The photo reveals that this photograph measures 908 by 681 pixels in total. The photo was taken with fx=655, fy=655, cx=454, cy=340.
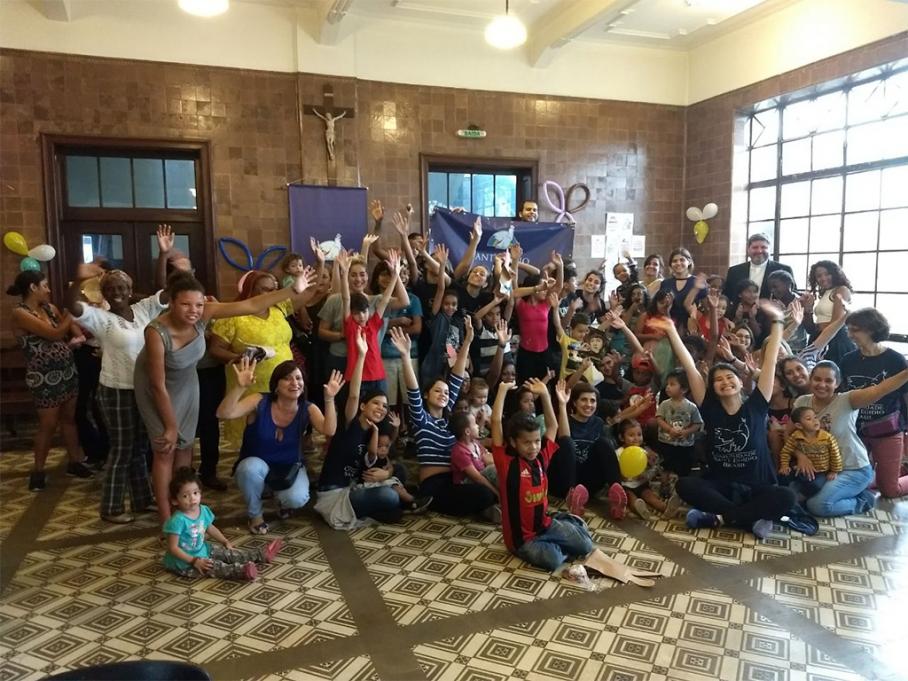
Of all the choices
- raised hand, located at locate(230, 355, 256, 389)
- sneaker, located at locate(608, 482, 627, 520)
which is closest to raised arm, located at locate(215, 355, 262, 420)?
raised hand, located at locate(230, 355, 256, 389)

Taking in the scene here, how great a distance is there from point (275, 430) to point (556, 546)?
5.25 feet

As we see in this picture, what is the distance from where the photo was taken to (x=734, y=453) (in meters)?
3.62

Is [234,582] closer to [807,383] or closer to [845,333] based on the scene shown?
[807,383]

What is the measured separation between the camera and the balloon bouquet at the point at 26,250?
5.98 meters

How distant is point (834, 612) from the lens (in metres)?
2.68

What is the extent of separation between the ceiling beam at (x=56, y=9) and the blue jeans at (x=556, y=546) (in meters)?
6.08

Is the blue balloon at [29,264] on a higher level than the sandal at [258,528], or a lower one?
higher

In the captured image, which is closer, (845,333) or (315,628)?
(315,628)

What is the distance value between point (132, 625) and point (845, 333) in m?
4.65

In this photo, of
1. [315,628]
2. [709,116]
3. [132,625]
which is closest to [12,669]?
[132,625]

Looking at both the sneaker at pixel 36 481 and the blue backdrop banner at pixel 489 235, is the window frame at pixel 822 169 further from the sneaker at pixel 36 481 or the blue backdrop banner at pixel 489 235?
the sneaker at pixel 36 481

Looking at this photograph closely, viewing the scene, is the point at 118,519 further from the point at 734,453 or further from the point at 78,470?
Answer: the point at 734,453

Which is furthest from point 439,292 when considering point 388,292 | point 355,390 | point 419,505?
point 419,505

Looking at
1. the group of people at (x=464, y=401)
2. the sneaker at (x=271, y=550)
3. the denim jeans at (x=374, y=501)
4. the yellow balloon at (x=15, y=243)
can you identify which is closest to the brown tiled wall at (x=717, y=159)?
the group of people at (x=464, y=401)
